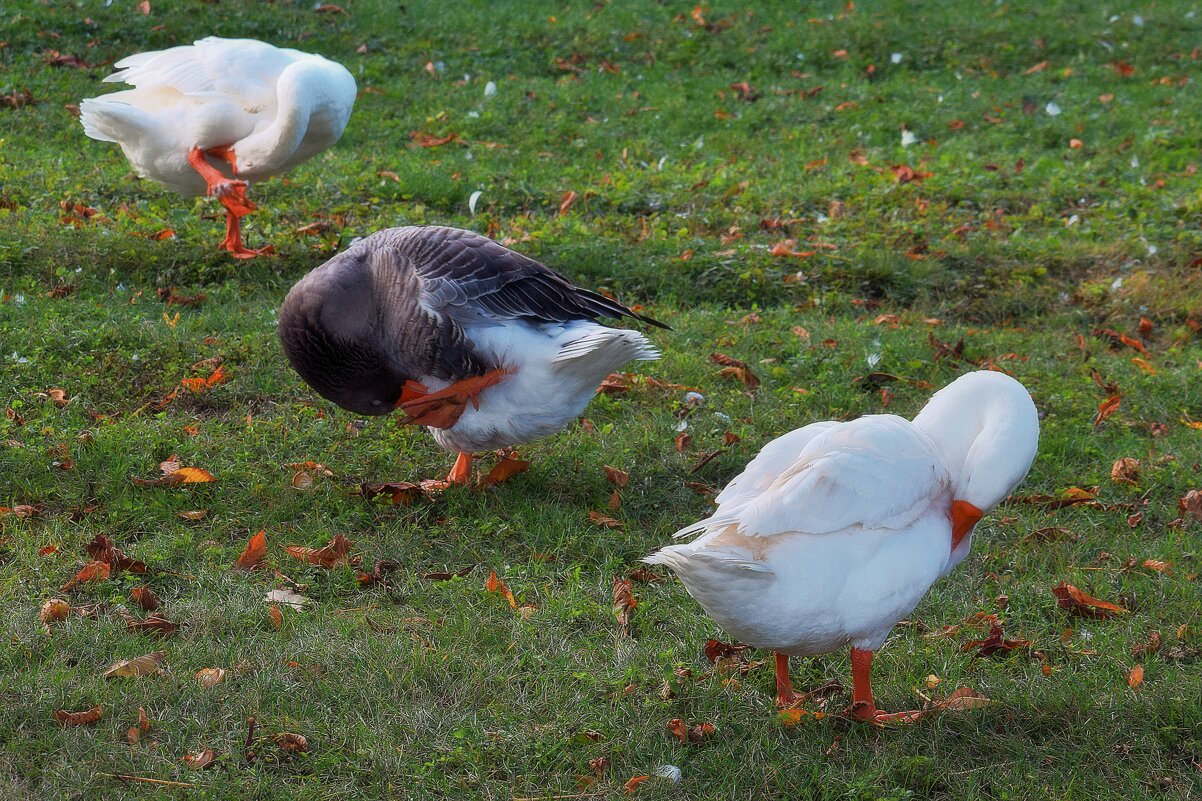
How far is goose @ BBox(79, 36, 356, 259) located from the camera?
629cm

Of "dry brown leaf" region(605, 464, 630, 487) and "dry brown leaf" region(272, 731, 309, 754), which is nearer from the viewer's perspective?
"dry brown leaf" region(272, 731, 309, 754)

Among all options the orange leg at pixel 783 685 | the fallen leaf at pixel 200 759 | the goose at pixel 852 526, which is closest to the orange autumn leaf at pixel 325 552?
the fallen leaf at pixel 200 759

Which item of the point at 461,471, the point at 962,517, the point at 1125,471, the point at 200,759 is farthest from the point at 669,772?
the point at 1125,471

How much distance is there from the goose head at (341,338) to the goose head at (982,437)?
219 centimetres

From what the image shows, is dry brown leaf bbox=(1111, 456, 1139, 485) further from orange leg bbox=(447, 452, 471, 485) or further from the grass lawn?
orange leg bbox=(447, 452, 471, 485)

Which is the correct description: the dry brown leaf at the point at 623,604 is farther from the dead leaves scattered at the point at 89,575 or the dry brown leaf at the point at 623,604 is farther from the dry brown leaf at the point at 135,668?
the dead leaves scattered at the point at 89,575

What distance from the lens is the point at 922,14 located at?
11.5 meters

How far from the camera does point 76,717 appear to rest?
331cm

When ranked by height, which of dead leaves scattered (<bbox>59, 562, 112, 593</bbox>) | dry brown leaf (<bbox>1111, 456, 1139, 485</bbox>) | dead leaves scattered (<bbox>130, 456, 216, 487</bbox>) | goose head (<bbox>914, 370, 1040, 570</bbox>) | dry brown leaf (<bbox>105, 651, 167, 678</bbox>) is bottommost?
dry brown leaf (<bbox>1111, 456, 1139, 485</bbox>)

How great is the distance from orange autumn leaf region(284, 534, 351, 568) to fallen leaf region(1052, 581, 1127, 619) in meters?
2.63

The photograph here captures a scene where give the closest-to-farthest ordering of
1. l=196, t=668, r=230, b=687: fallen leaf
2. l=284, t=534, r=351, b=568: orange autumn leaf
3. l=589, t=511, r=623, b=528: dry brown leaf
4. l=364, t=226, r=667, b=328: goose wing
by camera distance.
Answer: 1. l=196, t=668, r=230, b=687: fallen leaf
2. l=284, t=534, r=351, b=568: orange autumn leaf
3. l=364, t=226, r=667, b=328: goose wing
4. l=589, t=511, r=623, b=528: dry brown leaf

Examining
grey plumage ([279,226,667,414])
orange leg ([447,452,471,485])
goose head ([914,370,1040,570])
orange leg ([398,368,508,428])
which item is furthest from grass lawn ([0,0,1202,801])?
goose head ([914,370,1040,570])

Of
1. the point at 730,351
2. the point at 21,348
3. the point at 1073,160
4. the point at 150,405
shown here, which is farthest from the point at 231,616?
the point at 1073,160

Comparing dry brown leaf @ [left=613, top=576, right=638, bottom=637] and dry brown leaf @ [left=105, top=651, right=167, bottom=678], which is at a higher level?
dry brown leaf @ [left=105, top=651, right=167, bottom=678]
